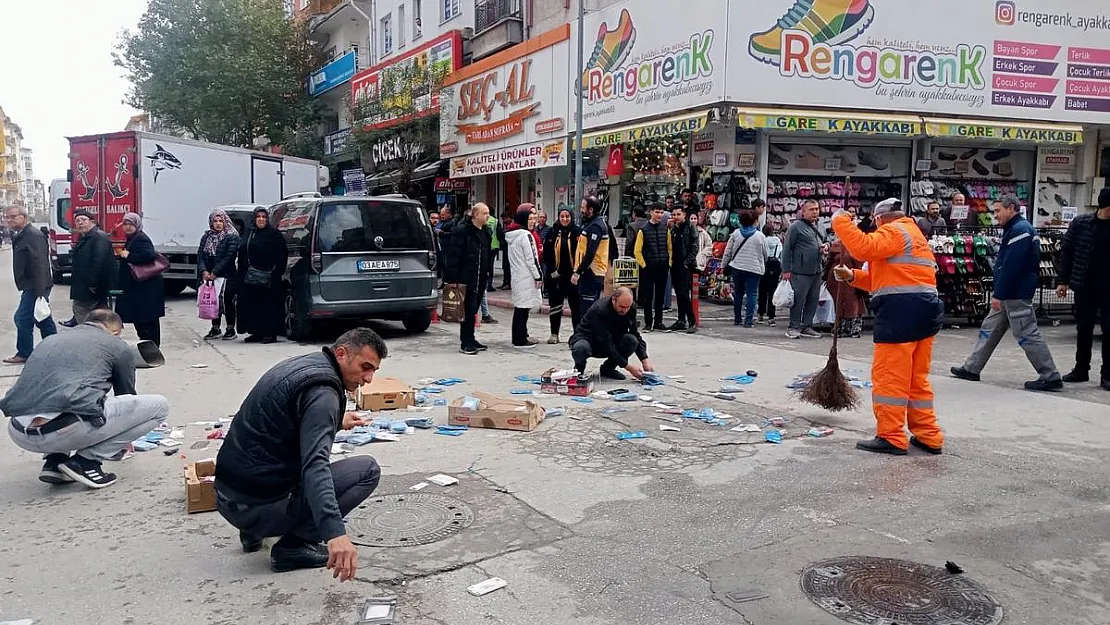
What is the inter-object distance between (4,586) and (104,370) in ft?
5.25

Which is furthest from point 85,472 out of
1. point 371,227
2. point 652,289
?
point 652,289

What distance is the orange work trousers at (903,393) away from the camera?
6.02 metres

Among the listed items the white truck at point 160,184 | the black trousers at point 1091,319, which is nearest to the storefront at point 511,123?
the white truck at point 160,184

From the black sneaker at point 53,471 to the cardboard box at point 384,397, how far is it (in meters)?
2.43

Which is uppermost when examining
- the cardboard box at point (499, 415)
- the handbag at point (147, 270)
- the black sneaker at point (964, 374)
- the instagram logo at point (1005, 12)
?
the instagram logo at point (1005, 12)

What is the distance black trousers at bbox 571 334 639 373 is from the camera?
8375 mm

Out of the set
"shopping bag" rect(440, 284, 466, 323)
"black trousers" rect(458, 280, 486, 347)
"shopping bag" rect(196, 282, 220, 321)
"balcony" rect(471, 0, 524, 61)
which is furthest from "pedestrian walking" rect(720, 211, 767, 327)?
"balcony" rect(471, 0, 524, 61)

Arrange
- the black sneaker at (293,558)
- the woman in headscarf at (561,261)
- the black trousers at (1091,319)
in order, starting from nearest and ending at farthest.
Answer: the black sneaker at (293,558)
the black trousers at (1091,319)
the woman in headscarf at (561,261)

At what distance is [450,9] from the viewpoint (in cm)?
2664

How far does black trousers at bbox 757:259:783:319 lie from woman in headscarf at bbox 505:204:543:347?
460cm

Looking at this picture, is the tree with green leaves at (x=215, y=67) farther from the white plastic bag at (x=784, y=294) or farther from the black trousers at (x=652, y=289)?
the white plastic bag at (x=784, y=294)

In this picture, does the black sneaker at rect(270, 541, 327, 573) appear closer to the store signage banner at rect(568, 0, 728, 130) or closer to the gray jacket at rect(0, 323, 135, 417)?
the gray jacket at rect(0, 323, 135, 417)

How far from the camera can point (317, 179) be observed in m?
20.7

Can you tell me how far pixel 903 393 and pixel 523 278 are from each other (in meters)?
5.81
